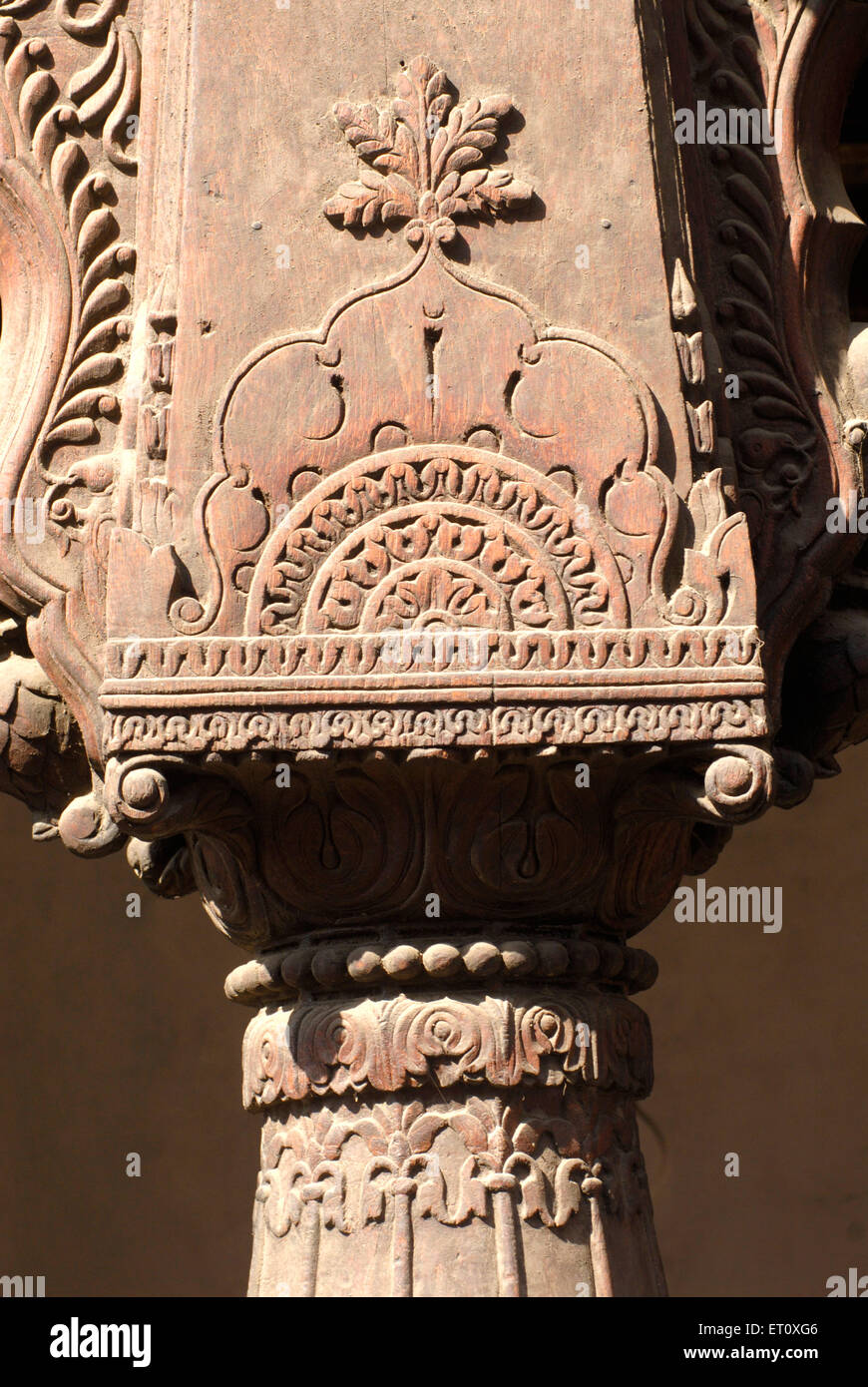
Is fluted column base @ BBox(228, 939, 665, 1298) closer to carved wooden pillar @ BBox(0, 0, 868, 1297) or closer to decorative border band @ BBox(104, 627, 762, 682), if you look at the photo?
carved wooden pillar @ BBox(0, 0, 868, 1297)

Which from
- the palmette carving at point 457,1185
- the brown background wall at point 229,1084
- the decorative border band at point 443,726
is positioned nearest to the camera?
the decorative border band at point 443,726

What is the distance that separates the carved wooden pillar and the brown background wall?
9.78 ft

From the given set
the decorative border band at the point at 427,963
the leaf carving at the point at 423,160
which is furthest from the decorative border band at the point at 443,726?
the leaf carving at the point at 423,160

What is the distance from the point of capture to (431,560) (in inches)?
129

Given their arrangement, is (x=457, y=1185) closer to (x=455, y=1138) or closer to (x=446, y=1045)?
(x=455, y=1138)

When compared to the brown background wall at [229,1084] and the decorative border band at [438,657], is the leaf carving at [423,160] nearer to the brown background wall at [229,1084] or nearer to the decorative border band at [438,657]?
the decorative border band at [438,657]

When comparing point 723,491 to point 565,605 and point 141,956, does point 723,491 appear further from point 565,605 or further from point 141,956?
point 141,956

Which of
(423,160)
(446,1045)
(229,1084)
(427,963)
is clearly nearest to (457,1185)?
(446,1045)

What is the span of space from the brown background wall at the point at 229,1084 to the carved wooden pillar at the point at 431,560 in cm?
298

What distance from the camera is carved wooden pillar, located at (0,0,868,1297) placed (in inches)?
127

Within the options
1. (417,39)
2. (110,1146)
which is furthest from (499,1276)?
(110,1146)

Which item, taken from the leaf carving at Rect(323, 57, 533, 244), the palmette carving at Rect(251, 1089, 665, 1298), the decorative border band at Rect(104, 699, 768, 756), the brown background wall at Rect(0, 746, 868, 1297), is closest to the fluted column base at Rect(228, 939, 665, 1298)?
the palmette carving at Rect(251, 1089, 665, 1298)

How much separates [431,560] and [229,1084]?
3.53 m

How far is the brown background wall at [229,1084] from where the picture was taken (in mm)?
6367
